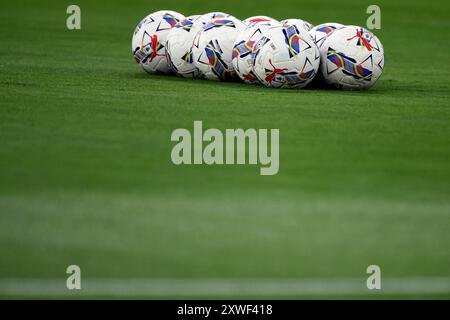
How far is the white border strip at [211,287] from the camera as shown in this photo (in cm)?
582

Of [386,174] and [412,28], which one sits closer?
[386,174]

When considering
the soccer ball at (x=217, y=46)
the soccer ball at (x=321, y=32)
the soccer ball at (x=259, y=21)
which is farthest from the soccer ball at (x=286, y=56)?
the soccer ball at (x=217, y=46)

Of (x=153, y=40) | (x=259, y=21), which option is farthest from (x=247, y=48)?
(x=153, y=40)

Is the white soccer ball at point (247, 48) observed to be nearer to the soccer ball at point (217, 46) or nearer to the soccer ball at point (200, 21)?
the soccer ball at point (217, 46)

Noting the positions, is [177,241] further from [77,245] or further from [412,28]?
[412,28]

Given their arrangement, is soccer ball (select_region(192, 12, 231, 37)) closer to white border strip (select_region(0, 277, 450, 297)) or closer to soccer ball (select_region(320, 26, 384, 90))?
soccer ball (select_region(320, 26, 384, 90))

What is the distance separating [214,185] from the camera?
8297 millimetres

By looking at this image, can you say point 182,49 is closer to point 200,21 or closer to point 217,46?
point 200,21

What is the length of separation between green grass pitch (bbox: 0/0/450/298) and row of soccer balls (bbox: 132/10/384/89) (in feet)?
0.86

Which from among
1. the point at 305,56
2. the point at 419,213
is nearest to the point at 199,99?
the point at 305,56

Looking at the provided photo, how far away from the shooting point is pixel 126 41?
2141 centimetres

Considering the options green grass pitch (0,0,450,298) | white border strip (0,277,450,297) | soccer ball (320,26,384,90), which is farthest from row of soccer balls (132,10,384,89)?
white border strip (0,277,450,297)

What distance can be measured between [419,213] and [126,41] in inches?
572

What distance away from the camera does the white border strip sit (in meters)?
5.82
